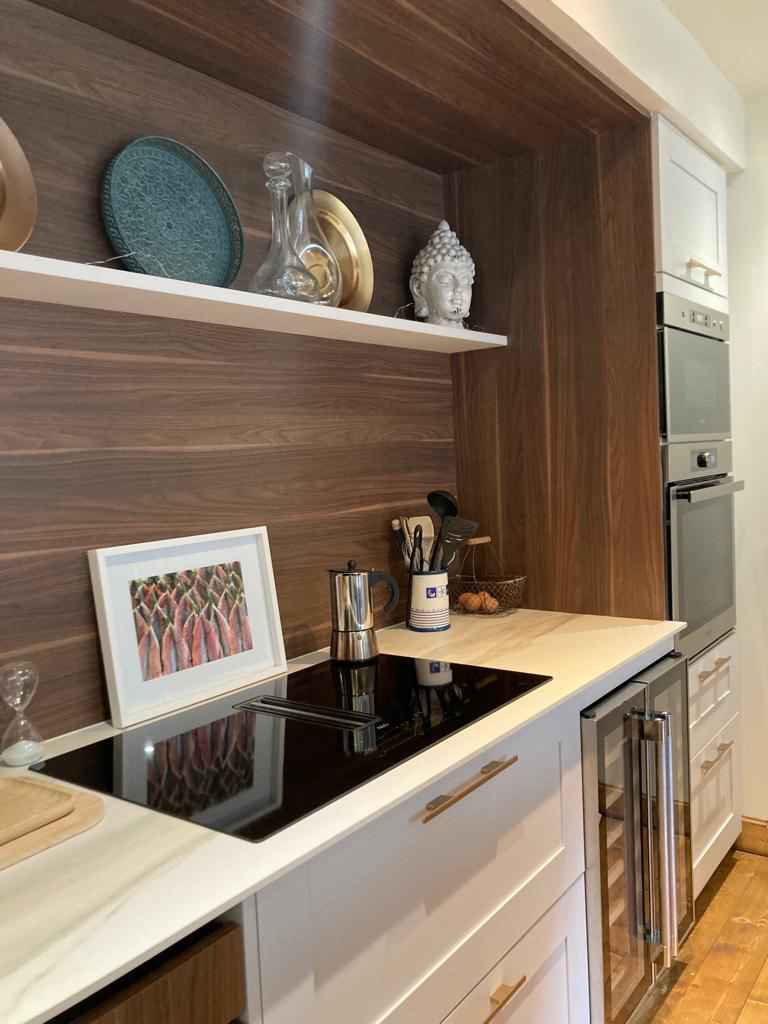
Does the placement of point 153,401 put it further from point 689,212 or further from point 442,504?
point 689,212

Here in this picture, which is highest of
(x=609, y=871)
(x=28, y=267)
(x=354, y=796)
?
(x=28, y=267)

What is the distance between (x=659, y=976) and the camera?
2.01 meters

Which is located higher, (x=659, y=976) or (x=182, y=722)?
(x=182, y=722)

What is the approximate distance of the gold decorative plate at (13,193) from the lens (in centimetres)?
120

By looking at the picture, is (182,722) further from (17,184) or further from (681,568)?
(681,568)

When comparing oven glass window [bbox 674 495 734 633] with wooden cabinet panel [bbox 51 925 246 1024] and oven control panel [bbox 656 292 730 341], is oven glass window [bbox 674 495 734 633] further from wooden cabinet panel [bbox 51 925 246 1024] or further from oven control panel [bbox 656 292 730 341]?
wooden cabinet panel [bbox 51 925 246 1024]

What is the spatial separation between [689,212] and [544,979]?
1.94 metres

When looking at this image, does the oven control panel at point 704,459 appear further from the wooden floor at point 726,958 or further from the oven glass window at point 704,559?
the wooden floor at point 726,958

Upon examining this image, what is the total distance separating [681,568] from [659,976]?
3.38ft

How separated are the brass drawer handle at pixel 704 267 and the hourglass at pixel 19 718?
6.32ft

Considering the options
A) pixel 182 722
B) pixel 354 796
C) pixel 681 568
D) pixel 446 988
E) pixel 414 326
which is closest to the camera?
pixel 354 796

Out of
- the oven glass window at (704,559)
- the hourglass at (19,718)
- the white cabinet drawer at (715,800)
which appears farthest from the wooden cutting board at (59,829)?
the white cabinet drawer at (715,800)

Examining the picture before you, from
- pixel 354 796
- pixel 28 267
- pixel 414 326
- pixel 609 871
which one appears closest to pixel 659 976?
pixel 609 871

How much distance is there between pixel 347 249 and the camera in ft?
6.16
